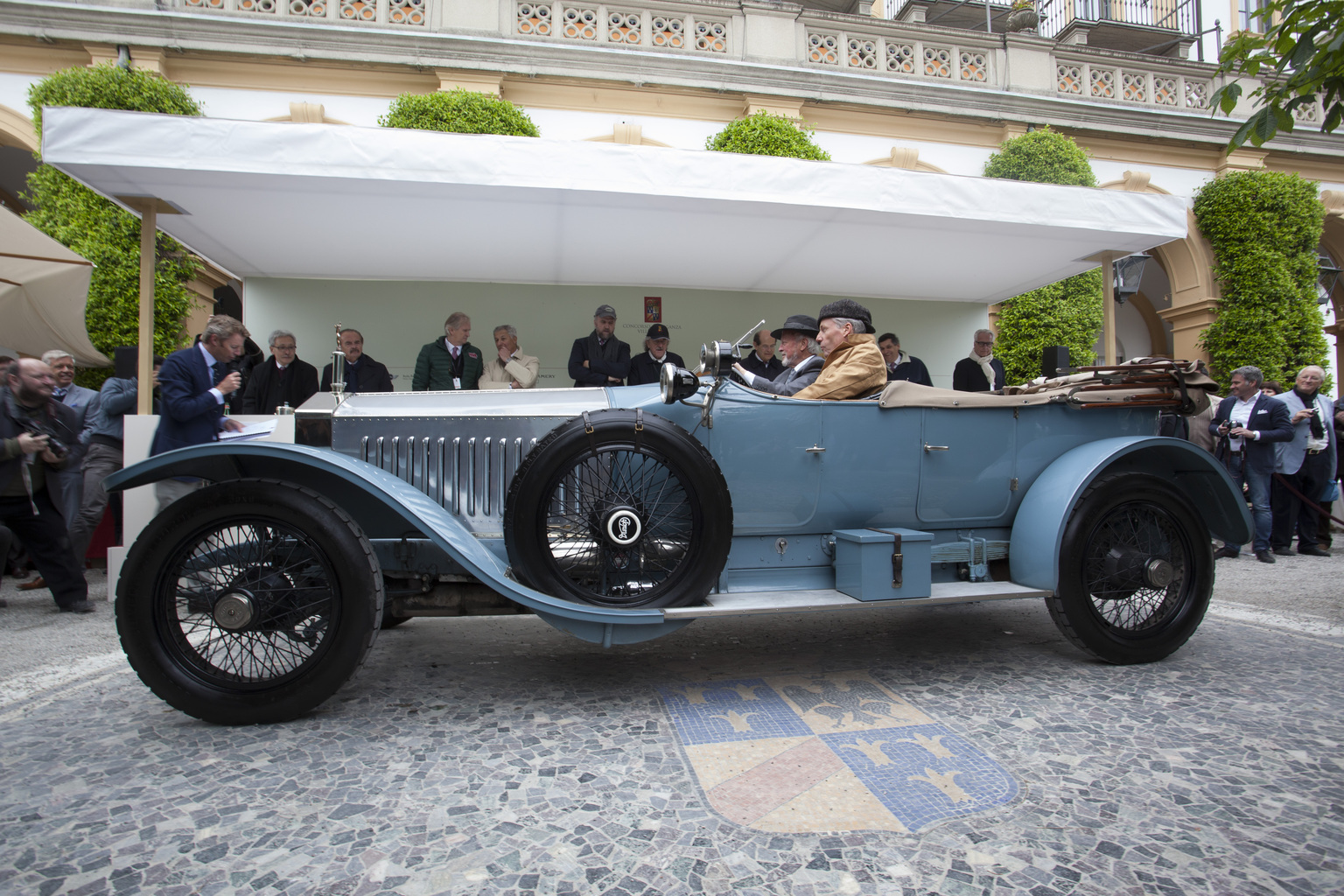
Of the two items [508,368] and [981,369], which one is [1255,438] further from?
[508,368]

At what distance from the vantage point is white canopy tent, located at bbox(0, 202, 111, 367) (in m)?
5.68

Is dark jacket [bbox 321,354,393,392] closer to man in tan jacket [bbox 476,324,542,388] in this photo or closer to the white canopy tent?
man in tan jacket [bbox 476,324,542,388]

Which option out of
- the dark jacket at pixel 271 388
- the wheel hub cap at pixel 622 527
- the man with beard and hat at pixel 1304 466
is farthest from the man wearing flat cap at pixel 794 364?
the man with beard and hat at pixel 1304 466

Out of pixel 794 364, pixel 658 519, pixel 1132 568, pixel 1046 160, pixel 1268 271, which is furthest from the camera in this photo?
pixel 1268 271

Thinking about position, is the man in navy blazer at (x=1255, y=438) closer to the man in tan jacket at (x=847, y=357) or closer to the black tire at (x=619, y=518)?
the man in tan jacket at (x=847, y=357)

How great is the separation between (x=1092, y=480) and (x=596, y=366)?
420 centimetres

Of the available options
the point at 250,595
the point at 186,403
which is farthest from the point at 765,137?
the point at 250,595

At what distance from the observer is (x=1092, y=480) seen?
125 inches

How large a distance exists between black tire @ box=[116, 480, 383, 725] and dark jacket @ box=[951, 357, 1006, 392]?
651 cm

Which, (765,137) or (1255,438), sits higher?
(765,137)

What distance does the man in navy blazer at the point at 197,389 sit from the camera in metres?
4.11

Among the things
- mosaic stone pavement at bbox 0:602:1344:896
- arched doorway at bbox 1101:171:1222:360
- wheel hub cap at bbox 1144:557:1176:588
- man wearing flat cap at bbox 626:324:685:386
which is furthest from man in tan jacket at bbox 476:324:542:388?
arched doorway at bbox 1101:171:1222:360

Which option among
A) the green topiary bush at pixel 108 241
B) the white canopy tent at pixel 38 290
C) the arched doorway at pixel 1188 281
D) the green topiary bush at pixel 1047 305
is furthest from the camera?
the arched doorway at pixel 1188 281

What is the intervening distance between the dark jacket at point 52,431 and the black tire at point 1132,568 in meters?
6.49
